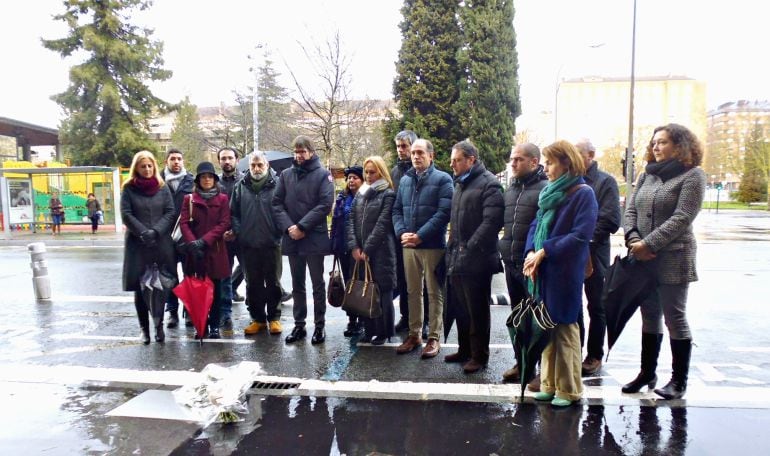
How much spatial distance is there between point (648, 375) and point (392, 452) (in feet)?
7.24

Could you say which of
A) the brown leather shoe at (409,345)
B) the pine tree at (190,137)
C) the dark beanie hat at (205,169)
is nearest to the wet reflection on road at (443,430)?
the brown leather shoe at (409,345)

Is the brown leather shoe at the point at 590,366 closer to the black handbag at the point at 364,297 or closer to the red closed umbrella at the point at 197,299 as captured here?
the black handbag at the point at 364,297

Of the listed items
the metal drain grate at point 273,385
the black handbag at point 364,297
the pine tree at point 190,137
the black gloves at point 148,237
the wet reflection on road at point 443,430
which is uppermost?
the pine tree at point 190,137

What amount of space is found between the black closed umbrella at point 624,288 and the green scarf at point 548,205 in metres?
0.70

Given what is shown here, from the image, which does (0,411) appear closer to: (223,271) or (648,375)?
(223,271)

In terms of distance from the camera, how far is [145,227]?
17.6 feet

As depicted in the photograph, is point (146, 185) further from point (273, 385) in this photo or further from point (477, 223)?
point (477, 223)

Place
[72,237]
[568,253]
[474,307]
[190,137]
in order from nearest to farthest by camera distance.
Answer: [568,253] < [474,307] < [72,237] < [190,137]

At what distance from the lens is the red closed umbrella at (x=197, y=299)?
5.30 m

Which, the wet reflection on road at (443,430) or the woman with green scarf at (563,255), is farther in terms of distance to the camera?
the woman with green scarf at (563,255)

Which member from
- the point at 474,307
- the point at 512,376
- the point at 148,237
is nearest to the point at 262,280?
the point at 148,237

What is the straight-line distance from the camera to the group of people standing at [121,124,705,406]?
371 centimetres

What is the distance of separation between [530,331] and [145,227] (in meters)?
3.96

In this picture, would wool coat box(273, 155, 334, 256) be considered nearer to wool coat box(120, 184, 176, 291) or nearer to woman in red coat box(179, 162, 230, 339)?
woman in red coat box(179, 162, 230, 339)
